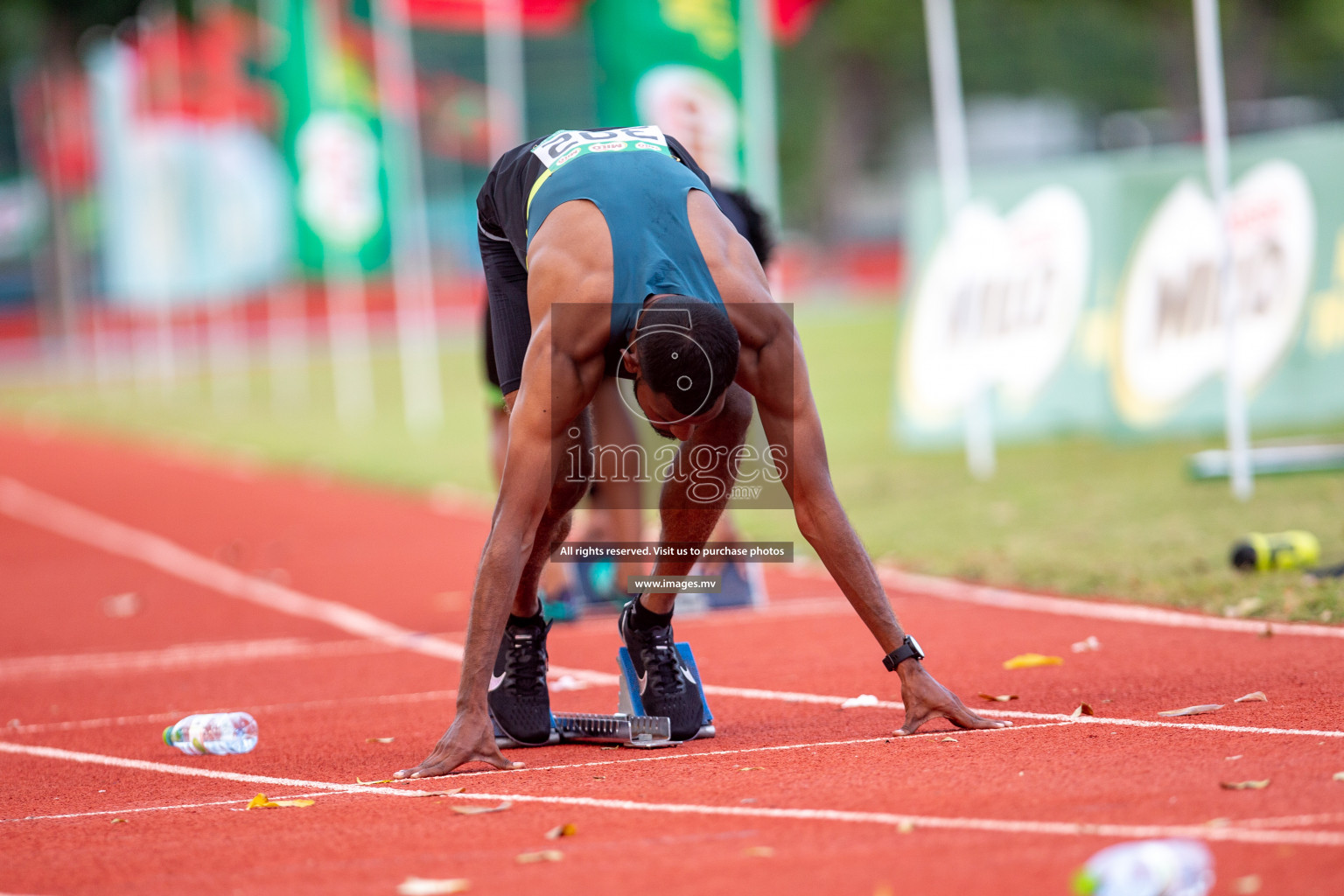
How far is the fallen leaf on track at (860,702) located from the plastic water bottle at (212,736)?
2.13 m

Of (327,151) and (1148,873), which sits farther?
(327,151)

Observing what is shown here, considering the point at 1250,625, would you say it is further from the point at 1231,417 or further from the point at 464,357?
the point at 464,357

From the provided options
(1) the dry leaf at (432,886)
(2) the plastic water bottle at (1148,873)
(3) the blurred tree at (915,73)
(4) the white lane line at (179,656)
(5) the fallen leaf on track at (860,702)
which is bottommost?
(4) the white lane line at (179,656)

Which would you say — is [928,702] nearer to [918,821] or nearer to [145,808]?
[918,821]

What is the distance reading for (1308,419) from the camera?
1276cm

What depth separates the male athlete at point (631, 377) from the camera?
477cm

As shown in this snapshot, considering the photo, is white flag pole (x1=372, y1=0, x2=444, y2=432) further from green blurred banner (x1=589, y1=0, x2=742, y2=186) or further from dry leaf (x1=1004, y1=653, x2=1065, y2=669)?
dry leaf (x1=1004, y1=653, x2=1065, y2=669)

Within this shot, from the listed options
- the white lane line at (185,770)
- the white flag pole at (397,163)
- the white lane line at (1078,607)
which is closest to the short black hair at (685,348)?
the white lane line at (185,770)

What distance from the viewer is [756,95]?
1430 centimetres

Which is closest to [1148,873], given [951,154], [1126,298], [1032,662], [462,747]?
[462,747]

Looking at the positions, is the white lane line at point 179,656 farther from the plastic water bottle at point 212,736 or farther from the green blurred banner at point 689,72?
the green blurred banner at point 689,72

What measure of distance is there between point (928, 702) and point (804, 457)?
0.85m

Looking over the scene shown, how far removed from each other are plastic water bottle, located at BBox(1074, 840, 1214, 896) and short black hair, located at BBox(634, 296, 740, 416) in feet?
6.16

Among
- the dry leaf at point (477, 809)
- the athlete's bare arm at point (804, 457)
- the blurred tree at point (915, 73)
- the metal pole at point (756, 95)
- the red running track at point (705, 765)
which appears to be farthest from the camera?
the blurred tree at point (915, 73)
